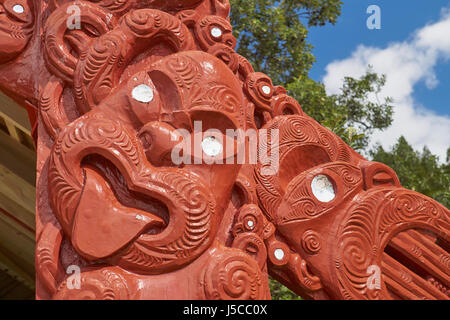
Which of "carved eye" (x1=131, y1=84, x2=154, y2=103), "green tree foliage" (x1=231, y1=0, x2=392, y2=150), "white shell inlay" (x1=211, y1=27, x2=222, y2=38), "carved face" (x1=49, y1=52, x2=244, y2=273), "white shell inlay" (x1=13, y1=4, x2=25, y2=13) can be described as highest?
"green tree foliage" (x1=231, y1=0, x2=392, y2=150)

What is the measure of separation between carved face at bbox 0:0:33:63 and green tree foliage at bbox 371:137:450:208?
3851 mm

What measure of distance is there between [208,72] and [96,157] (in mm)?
373

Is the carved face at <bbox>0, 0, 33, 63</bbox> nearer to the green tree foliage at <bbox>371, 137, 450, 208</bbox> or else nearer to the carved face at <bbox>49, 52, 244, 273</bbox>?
the carved face at <bbox>49, 52, 244, 273</bbox>

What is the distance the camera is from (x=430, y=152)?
26.5 ft

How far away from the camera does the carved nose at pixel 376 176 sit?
1.59 meters

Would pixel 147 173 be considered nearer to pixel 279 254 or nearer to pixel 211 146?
pixel 211 146

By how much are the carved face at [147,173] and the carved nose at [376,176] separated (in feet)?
1.47

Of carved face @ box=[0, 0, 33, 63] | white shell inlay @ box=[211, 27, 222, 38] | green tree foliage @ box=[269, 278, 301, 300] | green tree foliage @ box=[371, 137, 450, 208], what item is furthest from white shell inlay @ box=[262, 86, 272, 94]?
green tree foliage @ box=[371, 137, 450, 208]

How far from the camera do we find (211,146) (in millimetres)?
1378

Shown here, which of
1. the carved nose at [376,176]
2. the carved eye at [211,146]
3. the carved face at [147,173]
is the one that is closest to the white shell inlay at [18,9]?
the carved face at [147,173]

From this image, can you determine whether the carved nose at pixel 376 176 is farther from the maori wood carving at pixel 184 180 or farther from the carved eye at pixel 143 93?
the carved eye at pixel 143 93

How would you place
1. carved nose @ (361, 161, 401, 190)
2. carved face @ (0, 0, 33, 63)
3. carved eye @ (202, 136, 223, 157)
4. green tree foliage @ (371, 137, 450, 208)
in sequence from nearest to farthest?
carved eye @ (202, 136, 223, 157), carved face @ (0, 0, 33, 63), carved nose @ (361, 161, 401, 190), green tree foliage @ (371, 137, 450, 208)

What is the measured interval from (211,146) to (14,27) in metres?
0.69

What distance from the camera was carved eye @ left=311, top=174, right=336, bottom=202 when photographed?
152 cm
